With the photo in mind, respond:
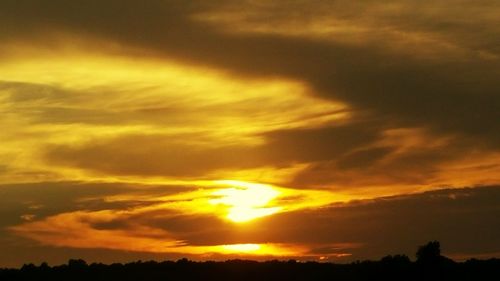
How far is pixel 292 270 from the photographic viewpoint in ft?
554

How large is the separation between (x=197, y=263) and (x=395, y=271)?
1366 cm

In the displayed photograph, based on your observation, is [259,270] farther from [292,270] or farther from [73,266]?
[73,266]

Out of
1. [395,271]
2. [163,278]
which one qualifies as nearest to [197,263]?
[163,278]

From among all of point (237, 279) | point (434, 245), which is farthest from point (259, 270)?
point (434, 245)

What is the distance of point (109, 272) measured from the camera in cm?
16800

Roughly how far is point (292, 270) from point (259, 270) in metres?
2.27

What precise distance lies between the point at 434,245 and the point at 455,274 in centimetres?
403

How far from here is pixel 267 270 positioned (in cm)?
16900

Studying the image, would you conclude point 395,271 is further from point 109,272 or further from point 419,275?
point 109,272

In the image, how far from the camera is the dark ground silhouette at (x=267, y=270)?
168 m

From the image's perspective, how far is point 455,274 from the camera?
168625mm

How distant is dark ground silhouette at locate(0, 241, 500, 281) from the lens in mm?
167625

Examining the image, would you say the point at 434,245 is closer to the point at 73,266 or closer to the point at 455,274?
the point at 455,274

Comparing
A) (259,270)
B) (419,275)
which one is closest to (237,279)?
(259,270)
